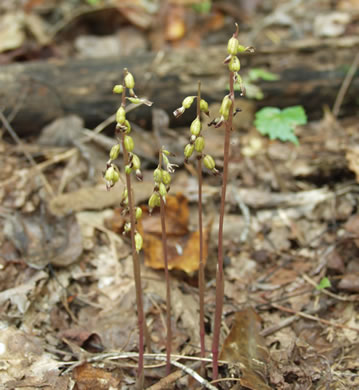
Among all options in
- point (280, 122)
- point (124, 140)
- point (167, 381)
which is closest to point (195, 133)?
point (124, 140)

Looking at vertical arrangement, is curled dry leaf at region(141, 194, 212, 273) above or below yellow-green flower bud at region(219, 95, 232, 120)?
below

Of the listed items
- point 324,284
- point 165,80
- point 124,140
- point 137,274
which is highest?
point 124,140

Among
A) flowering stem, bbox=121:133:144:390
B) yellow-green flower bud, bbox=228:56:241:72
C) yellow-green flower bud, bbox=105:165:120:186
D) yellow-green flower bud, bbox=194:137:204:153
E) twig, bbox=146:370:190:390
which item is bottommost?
twig, bbox=146:370:190:390

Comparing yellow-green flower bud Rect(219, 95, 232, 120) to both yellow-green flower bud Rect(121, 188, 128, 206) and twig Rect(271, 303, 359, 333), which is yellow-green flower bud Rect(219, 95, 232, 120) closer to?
yellow-green flower bud Rect(121, 188, 128, 206)

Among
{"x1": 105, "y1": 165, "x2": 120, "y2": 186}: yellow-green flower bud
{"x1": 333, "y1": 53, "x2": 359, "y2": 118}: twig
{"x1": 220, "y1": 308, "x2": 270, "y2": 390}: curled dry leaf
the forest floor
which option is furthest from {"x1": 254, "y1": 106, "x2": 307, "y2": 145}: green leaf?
{"x1": 105, "y1": 165, "x2": 120, "y2": 186}: yellow-green flower bud

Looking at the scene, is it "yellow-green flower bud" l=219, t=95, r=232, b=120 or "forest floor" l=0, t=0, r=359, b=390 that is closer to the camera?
"yellow-green flower bud" l=219, t=95, r=232, b=120

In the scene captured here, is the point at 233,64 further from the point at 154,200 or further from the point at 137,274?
the point at 137,274
